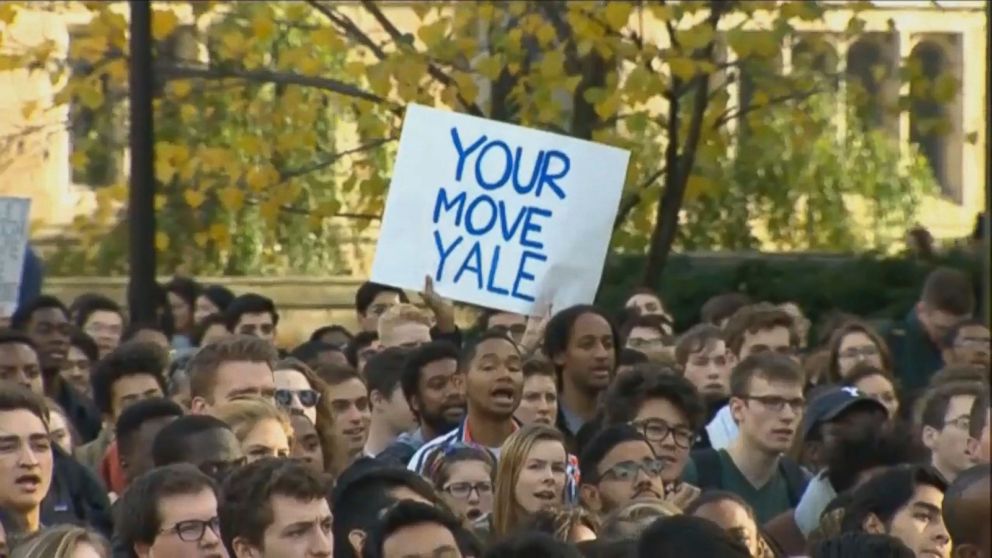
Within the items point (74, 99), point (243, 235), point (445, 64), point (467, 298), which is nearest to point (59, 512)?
point (467, 298)

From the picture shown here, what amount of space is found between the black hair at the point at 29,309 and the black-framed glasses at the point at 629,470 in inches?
210

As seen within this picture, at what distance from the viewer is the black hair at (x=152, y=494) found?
8250 millimetres

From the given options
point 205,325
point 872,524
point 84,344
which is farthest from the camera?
point 205,325

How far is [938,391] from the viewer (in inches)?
432

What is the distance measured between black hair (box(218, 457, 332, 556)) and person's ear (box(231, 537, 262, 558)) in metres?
0.01

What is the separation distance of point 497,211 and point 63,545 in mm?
6012

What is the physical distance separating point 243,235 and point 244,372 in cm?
1385

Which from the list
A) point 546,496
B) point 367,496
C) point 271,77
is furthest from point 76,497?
point 271,77

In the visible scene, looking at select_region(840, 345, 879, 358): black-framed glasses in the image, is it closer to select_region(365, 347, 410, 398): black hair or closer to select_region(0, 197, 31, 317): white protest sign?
select_region(365, 347, 410, 398): black hair

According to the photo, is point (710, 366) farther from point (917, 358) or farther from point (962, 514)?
point (962, 514)

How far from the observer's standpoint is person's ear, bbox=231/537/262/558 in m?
8.27

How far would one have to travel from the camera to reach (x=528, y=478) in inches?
370

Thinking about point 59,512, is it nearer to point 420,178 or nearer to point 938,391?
point 938,391

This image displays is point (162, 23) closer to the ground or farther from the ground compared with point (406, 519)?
farther from the ground
